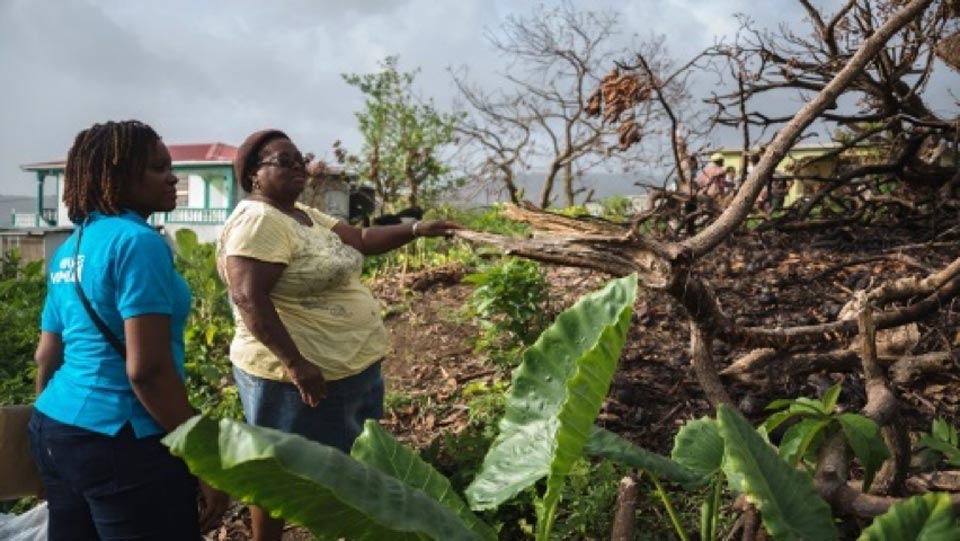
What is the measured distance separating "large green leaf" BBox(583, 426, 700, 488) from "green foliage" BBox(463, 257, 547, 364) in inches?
101

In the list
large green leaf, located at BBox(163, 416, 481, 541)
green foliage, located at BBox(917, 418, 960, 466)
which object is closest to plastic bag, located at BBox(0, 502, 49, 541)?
large green leaf, located at BBox(163, 416, 481, 541)

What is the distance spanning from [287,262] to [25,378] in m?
4.31

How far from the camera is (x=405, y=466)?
196 centimetres

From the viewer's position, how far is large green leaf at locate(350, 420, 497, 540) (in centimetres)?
194

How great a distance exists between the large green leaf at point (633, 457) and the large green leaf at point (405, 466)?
0.30 m

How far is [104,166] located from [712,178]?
165 inches

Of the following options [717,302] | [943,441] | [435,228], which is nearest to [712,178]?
[717,302]

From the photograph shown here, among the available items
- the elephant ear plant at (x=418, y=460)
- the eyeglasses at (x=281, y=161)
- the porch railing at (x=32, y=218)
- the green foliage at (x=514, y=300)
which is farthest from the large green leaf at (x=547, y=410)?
the porch railing at (x=32, y=218)

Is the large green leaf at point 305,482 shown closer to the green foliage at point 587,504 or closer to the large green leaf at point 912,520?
the large green leaf at point 912,520

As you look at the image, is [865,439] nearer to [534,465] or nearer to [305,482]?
[534,465]

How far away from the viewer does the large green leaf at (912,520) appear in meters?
1.49

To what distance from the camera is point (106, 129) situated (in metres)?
2.36

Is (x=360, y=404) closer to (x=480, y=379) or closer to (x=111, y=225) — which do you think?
(x=111, y=225)

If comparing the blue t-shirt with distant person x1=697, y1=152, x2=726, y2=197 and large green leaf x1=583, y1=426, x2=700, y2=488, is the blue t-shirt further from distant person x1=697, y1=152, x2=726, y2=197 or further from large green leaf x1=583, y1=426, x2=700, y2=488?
distant person x1=697, y1=152, x2=726, y2=197
